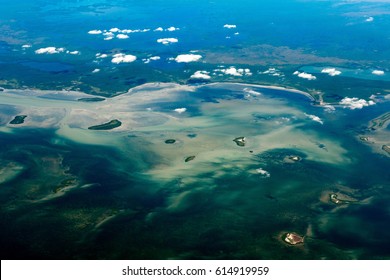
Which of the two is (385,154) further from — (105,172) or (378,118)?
Answer: (105,172)

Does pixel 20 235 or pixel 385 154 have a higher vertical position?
pixel 20 235

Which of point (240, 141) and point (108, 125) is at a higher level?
point (108, 125)

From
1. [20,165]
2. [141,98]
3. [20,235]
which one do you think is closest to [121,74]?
[141,98]

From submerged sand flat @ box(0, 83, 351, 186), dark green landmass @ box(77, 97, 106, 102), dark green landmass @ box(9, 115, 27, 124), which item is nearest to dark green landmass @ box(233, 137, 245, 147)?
submerged sand flat @ box(0, 83, 351, 186)

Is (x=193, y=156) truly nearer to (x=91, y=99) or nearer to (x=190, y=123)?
(x=190, y=123)

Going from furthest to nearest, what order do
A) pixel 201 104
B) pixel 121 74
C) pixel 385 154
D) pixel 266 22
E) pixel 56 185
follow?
pixel 266 22, pixel 121 74, pixel 201 104, pixel 385 154, pixel 56 185

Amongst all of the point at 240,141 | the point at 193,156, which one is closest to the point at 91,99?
the point at 193,156

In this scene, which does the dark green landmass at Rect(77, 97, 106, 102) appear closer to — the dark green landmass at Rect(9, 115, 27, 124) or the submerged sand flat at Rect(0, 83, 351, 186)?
the submerged sand flat at Rect(0, 83, 351, 186)

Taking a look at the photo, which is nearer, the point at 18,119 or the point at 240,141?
the point at 240,141

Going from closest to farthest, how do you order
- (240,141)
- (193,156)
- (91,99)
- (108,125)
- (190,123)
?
(193,156)
(240,141)
(108,125)
(190,123)
(91,99)

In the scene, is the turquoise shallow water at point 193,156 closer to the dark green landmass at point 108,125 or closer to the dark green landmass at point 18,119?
the dark green landmass at point 18,119
